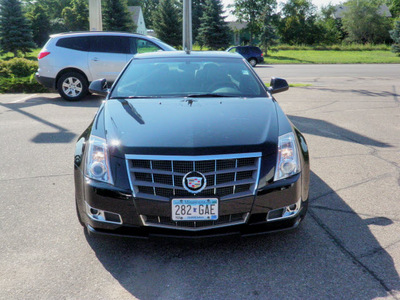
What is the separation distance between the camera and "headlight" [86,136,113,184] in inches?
127

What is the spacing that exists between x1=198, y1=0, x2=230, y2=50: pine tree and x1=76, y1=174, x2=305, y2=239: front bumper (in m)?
45.3

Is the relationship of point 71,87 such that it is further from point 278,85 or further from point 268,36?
point 268,36

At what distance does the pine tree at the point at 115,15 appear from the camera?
4559 centimetres

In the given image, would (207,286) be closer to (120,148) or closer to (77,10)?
(120,148)

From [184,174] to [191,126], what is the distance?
1.90 feet

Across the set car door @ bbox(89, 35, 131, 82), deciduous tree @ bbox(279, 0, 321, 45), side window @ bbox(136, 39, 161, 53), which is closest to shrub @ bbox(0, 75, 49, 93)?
car door @ bbox(89, 35, 131, 82)

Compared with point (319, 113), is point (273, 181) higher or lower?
higher

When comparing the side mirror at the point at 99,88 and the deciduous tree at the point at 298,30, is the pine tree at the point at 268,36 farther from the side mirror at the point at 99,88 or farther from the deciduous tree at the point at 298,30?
the side mirror at the point at 99,88

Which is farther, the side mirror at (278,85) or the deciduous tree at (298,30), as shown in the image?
the deciduous tree at (298,30)

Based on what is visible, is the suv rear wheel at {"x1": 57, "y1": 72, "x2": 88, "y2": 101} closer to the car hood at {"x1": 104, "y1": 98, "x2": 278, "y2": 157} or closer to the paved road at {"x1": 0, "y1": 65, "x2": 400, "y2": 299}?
the paved road at {"x1": 0, "y1": 65, "x2": 400, "y2": 299}

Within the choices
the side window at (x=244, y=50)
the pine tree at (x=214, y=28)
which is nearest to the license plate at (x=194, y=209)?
the side window at (x=244, y=50)

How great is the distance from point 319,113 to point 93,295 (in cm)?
799

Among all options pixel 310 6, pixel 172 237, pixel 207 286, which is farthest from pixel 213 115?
pixel 310 6

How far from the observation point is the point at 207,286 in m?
2.92
